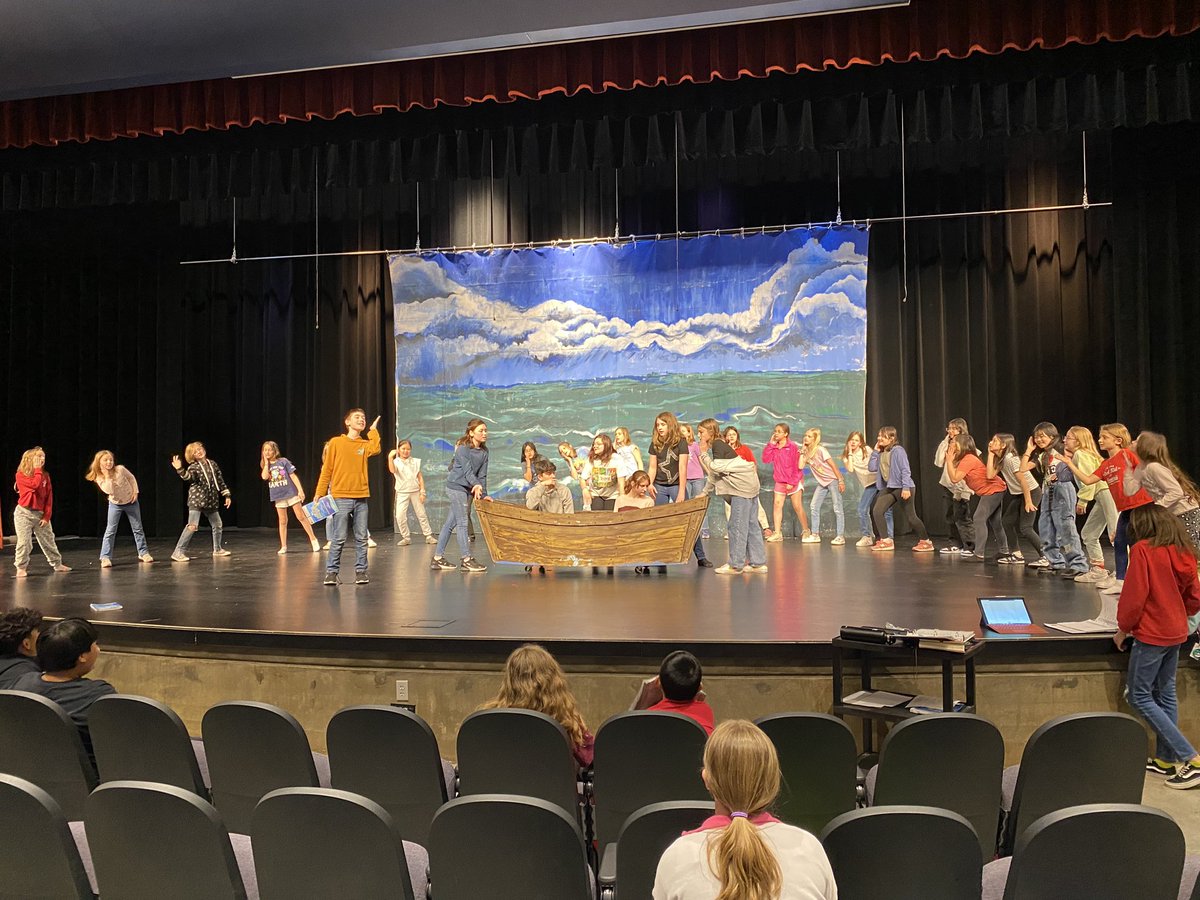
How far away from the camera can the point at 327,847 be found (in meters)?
2.43

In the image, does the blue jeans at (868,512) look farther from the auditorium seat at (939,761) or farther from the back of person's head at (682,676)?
the auditorium seat at (939,761)

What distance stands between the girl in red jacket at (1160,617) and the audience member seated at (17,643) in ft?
16.2

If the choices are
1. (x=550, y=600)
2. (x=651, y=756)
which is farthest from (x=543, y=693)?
(x=550, y=600)

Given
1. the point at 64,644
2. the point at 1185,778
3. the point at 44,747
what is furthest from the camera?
the point at 1185,778

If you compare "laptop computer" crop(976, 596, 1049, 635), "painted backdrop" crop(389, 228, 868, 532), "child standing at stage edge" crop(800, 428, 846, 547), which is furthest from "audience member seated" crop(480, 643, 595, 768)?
"painted backdrop" crop(389, 228, 868, 532)

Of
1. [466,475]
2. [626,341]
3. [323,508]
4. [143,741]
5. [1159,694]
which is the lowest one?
[1159,694]

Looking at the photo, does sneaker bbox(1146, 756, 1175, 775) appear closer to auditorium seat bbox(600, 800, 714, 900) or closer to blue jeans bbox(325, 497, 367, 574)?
auditorium seat bbox(600, 800, 714, 900)

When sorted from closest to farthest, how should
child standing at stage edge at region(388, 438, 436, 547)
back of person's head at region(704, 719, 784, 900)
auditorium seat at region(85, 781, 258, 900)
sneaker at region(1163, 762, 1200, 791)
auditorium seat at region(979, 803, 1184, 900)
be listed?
back of person's head at region(704, 719, 784, 900), auditorium seat at region(979, 803, 1184, 900), auditorium seat at region(85, 781, 258, 900), sneaker at region(1163, 762, 1200, 791), child standing at stage edge at region(388, 438, 436, 547)

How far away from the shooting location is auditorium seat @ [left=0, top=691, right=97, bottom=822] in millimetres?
3646

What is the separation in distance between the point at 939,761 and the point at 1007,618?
102 inches

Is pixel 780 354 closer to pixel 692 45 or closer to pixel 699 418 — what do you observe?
pixel 699 418

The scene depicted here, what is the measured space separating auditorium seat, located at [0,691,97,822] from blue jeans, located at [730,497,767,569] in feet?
20.8

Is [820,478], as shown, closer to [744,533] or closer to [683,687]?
[744,533]

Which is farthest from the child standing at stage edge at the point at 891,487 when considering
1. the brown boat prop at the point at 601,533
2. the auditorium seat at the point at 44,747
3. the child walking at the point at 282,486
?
the auditorium seat at the point at 44,747
